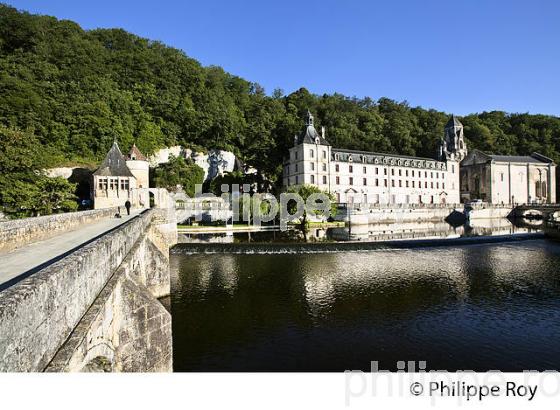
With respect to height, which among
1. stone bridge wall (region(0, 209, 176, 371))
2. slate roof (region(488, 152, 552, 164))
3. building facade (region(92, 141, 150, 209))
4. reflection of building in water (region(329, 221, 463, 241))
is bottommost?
reflection of building in water (region(329, 221, 463, 241))

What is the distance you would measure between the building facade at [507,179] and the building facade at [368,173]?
7.41m

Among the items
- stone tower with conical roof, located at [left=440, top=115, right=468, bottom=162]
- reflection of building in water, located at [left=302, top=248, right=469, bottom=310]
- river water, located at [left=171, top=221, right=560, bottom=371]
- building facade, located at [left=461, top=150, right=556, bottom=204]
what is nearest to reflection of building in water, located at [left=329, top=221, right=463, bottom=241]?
reflection of building in water, located at [left=302, top=248, right=469, bottom=310]

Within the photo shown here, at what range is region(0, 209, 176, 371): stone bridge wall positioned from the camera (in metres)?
4.09

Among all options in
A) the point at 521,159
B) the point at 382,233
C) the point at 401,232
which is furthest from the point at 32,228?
the point at 521,159

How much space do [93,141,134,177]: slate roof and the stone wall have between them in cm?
2511

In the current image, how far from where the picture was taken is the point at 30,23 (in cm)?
6378

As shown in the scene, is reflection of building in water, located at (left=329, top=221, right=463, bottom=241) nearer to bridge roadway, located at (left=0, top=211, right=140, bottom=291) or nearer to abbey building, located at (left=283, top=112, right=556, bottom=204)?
abbey building, located at (left=283, top=112, right=556, bottom=204)

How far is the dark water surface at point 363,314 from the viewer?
12.5 metres

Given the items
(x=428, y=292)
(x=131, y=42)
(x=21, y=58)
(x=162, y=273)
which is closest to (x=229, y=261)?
(x=162, y=273)

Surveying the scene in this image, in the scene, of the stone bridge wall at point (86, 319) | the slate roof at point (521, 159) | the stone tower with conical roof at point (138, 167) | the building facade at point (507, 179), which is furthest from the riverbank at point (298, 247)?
the slate roof at point (521, 159)

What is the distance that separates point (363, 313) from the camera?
1689 centimetres

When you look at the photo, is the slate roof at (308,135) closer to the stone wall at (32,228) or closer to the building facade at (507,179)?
the building facade at (507,179)

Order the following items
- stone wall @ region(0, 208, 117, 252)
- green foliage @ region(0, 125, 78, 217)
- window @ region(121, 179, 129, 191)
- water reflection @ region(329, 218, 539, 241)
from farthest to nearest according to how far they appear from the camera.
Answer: window @ region(121, 179, 129, 191), water reflection @ region(329, 218, 539, 241), green foliage @ region(0, 125, 78, 217), stone wall @ region(0, 208, 117, 252)

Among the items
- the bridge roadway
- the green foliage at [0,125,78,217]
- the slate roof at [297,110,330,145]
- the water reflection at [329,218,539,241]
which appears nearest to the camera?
the bridge roadway
